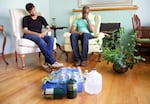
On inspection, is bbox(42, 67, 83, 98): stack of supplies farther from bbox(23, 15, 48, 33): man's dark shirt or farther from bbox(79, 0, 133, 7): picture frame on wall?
bbox(79, 0, 133, 7): picture frame on wall

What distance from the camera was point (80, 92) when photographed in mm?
2094

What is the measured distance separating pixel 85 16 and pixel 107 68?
3.51 feet

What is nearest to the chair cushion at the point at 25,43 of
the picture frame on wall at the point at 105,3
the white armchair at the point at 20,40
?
the white armchair at the point at 20,40

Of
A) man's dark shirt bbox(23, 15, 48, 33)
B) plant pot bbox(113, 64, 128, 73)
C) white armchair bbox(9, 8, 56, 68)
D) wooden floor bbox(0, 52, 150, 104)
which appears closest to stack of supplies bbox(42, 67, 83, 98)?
wooden floor bbox(0, 52, 150, 104)

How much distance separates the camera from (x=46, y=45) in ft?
10.1

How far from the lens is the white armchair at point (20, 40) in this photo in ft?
10.0

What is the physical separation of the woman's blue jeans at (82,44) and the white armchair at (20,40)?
0.61 m

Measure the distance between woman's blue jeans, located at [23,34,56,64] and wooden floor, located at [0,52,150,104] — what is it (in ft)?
0.73

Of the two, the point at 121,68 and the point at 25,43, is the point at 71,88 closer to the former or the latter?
the point at 121,68

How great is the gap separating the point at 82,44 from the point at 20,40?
1019mm

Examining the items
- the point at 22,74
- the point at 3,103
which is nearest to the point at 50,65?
the point at 22,74

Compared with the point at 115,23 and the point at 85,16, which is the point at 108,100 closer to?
the point at 85,16

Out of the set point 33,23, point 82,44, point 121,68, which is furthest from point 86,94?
point 33,23

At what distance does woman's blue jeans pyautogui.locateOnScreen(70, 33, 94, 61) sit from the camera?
3316 millimetres
